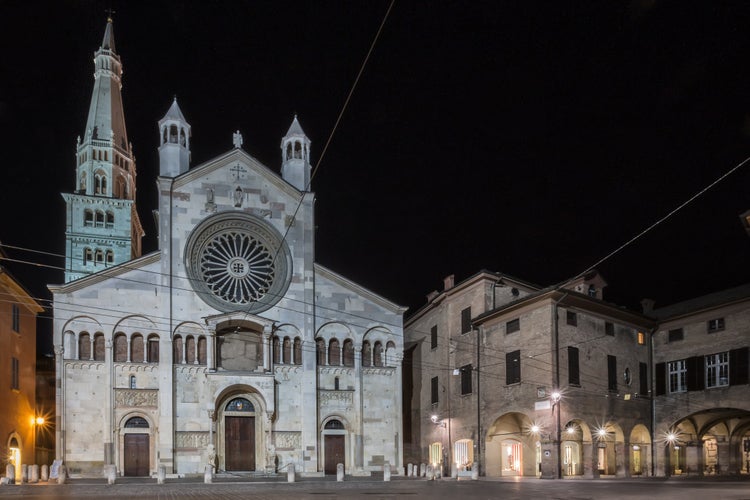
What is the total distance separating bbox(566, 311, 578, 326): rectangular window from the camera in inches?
1355

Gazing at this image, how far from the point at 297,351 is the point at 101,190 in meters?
39.6

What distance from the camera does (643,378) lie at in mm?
38531

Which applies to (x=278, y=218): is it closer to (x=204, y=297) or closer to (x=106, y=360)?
(x=204, y=297)

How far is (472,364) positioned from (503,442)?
4340 mm

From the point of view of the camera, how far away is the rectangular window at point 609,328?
120ft

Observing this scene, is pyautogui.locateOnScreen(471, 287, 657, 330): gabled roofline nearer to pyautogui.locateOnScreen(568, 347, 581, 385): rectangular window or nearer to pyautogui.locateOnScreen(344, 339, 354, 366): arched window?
pyautogui.locateOnScreen(568, 347, 581, 385): rectangular window

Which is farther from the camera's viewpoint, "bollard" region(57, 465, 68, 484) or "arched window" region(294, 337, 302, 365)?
"arched window" region(294, 337, 302, 365)

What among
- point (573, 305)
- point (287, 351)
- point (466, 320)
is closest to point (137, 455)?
point (287, 351)

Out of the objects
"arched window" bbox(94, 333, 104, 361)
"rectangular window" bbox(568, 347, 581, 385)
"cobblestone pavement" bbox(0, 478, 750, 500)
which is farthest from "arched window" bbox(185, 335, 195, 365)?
"rectangular window" bbox(568, 347, 581, 385)

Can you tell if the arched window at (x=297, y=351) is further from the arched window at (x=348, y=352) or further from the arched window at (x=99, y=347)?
the arched window at (x=99, y=347)

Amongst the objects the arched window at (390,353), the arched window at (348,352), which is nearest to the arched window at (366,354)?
the arched window at (348,352)

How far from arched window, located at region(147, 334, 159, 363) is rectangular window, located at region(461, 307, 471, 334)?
16452 millimetres

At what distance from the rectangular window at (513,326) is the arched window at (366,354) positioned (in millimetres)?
7453

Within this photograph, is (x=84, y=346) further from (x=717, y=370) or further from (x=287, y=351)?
(x=717, y=370)
